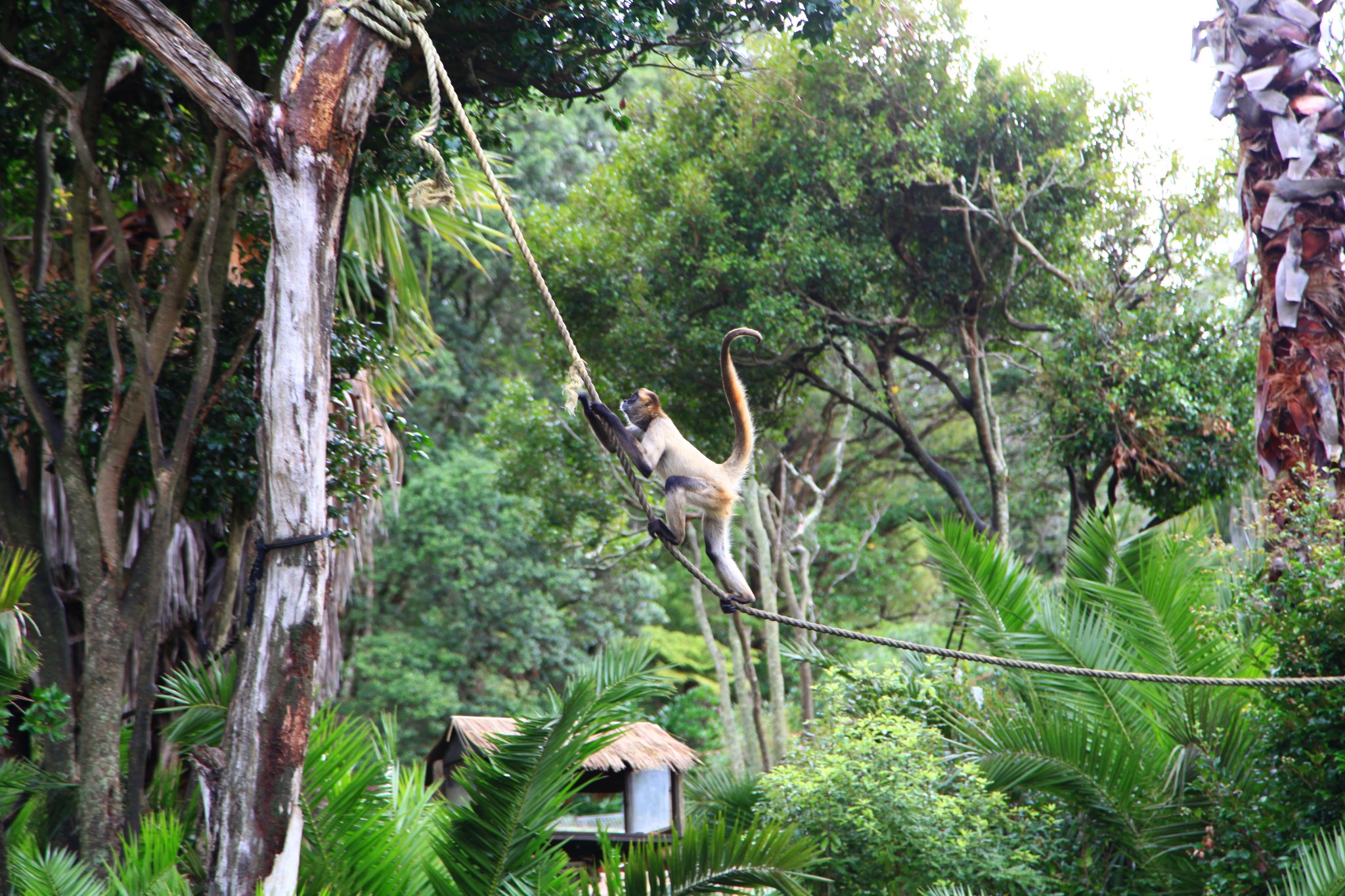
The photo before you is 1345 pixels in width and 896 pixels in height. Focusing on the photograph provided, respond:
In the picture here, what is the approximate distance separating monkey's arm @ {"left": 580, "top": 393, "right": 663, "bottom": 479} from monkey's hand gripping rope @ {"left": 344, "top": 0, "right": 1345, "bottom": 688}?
0.07 metres

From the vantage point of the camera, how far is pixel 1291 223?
6.00 meters

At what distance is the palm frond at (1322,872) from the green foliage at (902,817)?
184 cm

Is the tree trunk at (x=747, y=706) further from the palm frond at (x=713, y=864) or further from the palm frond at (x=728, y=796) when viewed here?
the palm frond at (x=713, y=864)

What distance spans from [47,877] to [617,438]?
9.62 feet

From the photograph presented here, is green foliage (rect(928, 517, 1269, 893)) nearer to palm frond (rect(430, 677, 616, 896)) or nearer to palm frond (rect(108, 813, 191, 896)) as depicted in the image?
palm frond (rect(430, 677, 616, 896))

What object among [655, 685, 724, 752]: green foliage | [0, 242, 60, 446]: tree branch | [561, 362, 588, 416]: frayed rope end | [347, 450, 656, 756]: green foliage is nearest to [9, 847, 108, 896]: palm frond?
[0, 242, 60, 446]: tree branch

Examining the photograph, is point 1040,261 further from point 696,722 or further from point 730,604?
point 696,722

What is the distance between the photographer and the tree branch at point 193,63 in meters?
4.10

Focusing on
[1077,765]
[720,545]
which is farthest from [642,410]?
[1077,765]

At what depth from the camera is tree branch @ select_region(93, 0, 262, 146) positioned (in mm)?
4098

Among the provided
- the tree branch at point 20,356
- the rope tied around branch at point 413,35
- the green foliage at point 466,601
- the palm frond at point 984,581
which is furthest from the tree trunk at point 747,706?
the rope tied around branch at point 413,35

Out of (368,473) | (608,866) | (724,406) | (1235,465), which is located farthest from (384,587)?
(608,866)

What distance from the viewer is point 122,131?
6.76 m

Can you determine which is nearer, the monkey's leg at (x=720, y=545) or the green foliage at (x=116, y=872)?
the green foliage at (x=116, y=872)
